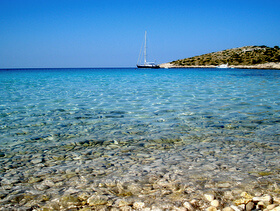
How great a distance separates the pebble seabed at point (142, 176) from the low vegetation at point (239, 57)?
122 metres

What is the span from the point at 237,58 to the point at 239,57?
2.01 m

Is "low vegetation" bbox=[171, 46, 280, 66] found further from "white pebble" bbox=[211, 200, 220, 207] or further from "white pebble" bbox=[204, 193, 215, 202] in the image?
"white pebble" bbox=[211, 200, 220, 207]

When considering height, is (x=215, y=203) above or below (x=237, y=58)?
below

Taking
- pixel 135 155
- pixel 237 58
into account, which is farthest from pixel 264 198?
pixel 237 58

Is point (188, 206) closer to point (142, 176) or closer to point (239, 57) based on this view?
point (142, 176)

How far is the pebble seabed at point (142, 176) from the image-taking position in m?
3.81

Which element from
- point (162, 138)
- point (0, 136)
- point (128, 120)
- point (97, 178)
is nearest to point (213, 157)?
point (162, 138)

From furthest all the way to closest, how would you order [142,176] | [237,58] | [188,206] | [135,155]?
[237,58] → [135,155] → [142,176] → [188,206]

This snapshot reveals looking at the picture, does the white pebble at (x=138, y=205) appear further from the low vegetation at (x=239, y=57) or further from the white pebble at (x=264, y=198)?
the low vegetation at (x=239, y=57)

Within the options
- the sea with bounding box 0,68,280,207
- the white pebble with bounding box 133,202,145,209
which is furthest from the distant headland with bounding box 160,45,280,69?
the white pebble with bounding box 133,202,145,209

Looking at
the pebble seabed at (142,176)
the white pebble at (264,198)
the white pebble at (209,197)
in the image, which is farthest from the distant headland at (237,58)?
the white pebble at (209,197)

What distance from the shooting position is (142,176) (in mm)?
4773

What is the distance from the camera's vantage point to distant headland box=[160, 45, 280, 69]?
118 m

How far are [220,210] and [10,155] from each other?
4992 mm
